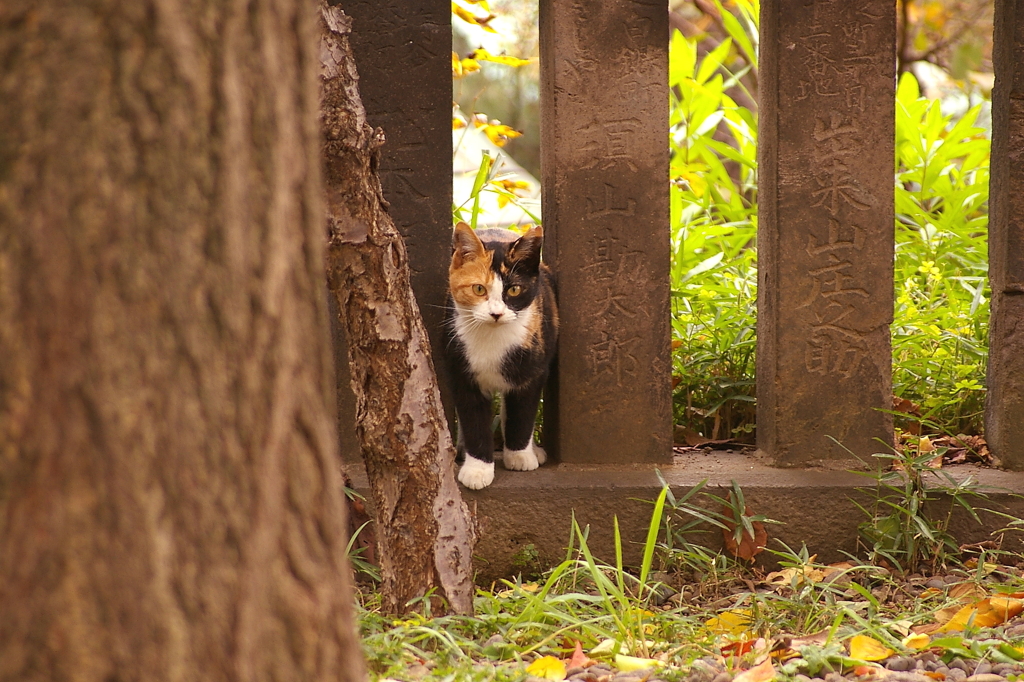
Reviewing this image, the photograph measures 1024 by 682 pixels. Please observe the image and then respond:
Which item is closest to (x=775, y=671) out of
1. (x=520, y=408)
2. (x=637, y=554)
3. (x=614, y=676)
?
(x=614, y=676)

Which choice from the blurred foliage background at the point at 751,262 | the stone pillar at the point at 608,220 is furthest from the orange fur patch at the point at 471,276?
the blurred foliage background at the point at 751,262

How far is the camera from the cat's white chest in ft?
8.74

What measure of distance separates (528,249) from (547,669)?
1.25 meters

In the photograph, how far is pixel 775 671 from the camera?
1.76m

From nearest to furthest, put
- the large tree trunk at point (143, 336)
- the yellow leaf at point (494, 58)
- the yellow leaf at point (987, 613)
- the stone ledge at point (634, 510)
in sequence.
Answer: the large tree trunk at point (143, 336), the yellow leaf at point (987, 613), the stone ledge at point (634, 510), the yellow leaf at point (494, 58)

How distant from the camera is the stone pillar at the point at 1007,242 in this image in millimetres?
2605

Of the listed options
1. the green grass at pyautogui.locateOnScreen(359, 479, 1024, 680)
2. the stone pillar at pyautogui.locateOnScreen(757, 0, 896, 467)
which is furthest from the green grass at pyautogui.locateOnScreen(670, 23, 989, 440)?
the green grass at pyautogui.locateOnScreen(359, 479, 1024, 680)

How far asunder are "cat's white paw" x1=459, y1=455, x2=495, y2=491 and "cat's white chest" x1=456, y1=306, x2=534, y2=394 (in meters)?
0.23

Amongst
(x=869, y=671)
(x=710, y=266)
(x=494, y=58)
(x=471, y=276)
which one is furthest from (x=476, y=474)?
(x=494, y=58)

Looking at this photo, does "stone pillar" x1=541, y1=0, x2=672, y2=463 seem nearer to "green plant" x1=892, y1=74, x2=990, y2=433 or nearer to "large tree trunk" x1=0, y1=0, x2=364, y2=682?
"green plant" x1=892, y1=74, x2=990, y2=433

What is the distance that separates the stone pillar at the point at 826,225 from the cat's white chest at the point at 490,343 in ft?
2.52

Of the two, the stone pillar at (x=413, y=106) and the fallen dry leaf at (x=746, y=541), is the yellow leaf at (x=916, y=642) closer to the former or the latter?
the fallen dry leaf at (x=746, y=541)

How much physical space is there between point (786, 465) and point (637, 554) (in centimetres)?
53

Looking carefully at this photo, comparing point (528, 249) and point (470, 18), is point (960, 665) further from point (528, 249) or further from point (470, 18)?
point (470, 18)
